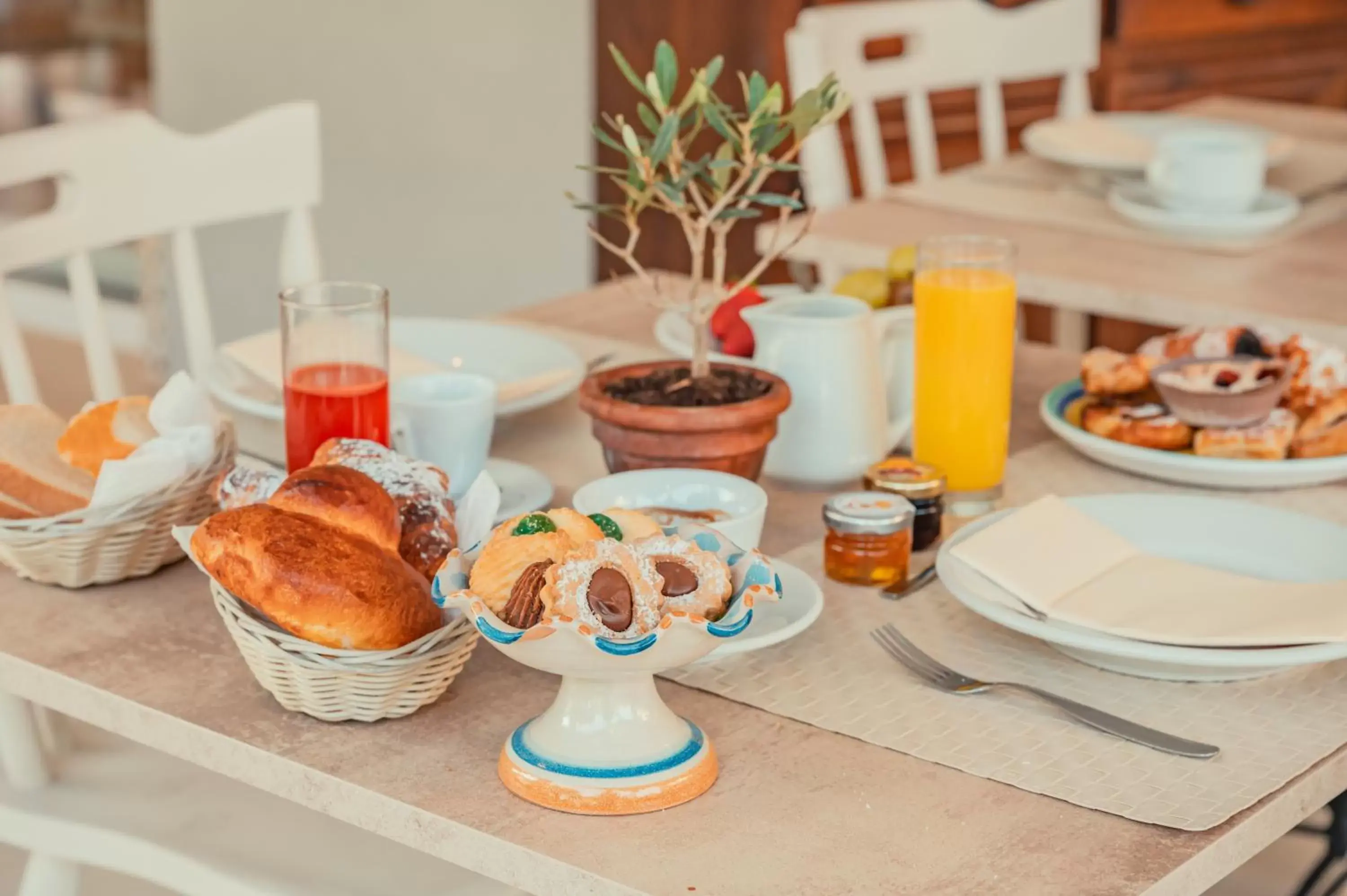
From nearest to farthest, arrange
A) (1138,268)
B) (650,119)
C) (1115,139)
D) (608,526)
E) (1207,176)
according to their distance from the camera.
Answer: (608,526)
(650,119)
(1138,268)
(1207,176)
(1115,139)

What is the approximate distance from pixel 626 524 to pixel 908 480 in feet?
1.03

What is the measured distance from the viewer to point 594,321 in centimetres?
174

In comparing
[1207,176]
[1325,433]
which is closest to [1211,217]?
[1207,176]

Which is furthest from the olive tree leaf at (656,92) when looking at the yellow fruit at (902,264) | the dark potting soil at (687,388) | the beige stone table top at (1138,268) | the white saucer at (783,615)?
the beige stone table top at (1138,268)

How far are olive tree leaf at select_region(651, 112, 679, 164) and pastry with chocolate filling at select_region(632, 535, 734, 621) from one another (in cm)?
33

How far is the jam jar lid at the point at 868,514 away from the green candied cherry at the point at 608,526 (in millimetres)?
215

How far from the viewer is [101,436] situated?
3.71ft

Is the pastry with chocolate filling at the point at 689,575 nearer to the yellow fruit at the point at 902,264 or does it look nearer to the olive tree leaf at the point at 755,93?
the olive tree leaf at the point at 755,93

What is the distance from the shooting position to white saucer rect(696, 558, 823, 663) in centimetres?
99

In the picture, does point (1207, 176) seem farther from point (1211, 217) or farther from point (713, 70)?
point (713, 70)

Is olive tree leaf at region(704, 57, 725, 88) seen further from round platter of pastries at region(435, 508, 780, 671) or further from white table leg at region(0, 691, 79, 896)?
white table leg at region(0, 691, 79, 896)

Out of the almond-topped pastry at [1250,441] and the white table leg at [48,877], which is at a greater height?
the almond-topped pastry at [1250,441]

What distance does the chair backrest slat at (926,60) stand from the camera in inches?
88.0

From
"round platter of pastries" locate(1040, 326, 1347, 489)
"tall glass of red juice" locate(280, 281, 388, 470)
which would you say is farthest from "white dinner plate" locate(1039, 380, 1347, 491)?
"tall glass of red juice" locate(280, 281, 388, 470)
